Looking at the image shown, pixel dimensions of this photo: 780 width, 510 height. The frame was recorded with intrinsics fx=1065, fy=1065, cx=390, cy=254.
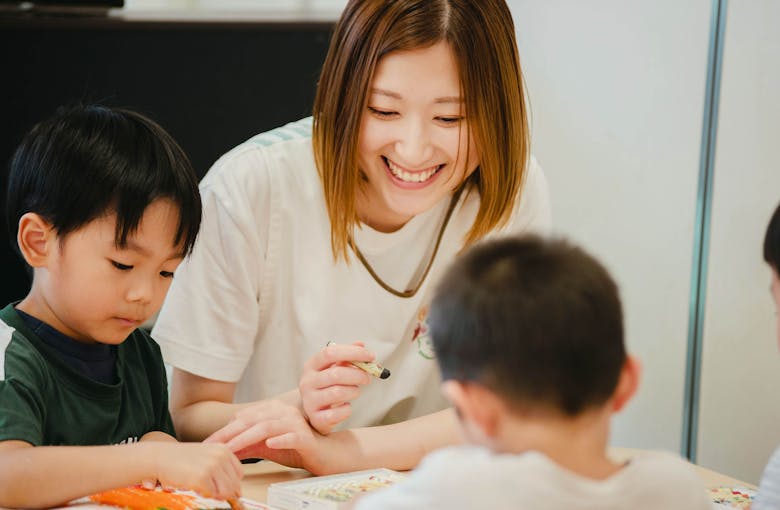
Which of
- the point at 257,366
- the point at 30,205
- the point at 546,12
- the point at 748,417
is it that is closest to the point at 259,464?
the point at 257,366

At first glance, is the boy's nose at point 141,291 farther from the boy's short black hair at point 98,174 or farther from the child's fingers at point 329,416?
the child's fingers at point 329,416

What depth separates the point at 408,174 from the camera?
1548mm

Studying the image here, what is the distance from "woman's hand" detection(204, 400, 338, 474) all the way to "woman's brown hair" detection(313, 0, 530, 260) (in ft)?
1.13

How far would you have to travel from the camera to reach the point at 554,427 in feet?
2.69

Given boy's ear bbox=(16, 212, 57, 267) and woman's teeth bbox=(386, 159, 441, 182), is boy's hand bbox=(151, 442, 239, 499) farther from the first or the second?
woman's teeth bbox=(386, 159, 441, 182)

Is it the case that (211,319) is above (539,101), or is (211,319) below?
below

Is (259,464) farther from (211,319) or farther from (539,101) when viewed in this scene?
(539,101)

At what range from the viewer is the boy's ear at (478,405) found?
825mm

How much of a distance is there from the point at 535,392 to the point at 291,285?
89cm

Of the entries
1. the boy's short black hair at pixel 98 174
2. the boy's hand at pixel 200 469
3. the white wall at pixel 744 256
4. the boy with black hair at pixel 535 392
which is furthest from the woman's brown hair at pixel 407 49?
the white wall at pixel 744 256

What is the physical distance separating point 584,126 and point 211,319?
1620 mm

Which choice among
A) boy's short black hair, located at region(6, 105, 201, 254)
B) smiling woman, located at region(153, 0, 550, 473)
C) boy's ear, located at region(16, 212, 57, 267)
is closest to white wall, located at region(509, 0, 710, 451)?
smiling woman, located at region(153, 0, 550, 473)

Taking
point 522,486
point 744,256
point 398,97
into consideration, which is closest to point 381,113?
point 398,97

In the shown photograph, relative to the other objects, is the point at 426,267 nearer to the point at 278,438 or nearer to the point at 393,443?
the point at 393,443
